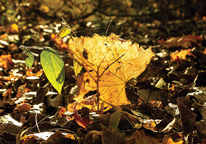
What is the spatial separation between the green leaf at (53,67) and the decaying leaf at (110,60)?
0.37 feet

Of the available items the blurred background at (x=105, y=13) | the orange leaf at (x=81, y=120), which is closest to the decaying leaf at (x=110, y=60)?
the orange leaf at (x=81, y=120)

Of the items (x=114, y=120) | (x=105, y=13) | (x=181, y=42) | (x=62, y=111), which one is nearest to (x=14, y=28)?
(x=105, y=13)

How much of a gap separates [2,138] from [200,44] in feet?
6.40

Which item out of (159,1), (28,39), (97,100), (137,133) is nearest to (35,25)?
(28,39)

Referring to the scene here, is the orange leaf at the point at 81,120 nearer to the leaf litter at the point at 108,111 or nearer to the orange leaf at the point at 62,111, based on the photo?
the leaf litter at the point at 108,111

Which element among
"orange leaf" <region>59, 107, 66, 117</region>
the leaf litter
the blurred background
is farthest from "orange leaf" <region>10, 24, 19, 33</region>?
"orange leaf" <region>59, 107, 66, 117</region>

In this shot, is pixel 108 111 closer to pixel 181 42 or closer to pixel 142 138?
pixel 142 138

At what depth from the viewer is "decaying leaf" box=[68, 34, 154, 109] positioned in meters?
0.93

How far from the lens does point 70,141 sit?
83cm

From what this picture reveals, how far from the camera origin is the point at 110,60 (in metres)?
0.94

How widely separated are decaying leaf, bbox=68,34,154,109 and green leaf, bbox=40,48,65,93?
0.37ft

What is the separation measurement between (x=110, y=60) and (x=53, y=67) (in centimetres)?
24

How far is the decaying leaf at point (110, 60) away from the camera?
93cm

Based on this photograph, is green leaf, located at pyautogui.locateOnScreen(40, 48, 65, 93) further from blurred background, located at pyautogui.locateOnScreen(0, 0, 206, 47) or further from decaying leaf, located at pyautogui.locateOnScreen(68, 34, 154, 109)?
blurred background, located at pyautogui.locateOnScreen(0, 0, 206, 47)
